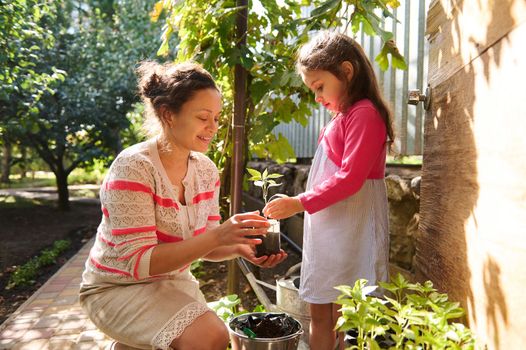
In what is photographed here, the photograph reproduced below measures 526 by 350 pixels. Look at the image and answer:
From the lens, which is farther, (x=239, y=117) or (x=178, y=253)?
(x=239, y=117)

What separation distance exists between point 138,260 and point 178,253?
148 millimetres

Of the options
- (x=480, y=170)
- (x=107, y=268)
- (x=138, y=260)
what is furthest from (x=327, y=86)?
(x=107, y=268)

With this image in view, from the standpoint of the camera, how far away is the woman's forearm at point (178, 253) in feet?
5.37

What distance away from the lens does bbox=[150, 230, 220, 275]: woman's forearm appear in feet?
5.37

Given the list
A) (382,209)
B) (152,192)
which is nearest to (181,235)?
(152,192)

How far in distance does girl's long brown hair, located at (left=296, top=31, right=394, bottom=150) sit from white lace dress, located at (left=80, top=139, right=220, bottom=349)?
75cm

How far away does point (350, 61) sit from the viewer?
6.30ft

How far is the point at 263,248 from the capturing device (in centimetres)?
180

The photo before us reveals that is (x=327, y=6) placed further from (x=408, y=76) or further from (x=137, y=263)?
(x=137, y=263)

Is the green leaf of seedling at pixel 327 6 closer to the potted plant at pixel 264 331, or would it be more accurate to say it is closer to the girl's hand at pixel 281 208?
the girl's hand at pixel 281 208

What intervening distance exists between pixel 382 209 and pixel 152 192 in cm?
94

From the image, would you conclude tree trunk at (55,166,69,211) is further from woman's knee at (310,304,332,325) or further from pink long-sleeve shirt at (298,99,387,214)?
pink long-sleeve shirt at (298,99,387,214)

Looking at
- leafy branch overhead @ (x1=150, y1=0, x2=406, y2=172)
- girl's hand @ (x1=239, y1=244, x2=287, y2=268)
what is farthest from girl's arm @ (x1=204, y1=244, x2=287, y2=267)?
leafy branch overhead @ (x1=150, y1=0, x2=406, y2=172)

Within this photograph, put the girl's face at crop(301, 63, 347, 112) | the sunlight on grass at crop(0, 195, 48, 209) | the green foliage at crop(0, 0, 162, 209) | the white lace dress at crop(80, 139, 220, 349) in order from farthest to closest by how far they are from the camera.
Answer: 1. the sunlight on grass at crop(0, 195, 48, 209)
2. the green foliage at crop(0, 0, 162, 209)
3. the girl's face at crop(301, 63, 347, 112)
4. the white lace dress at crop(80, 139, 220, 349)
